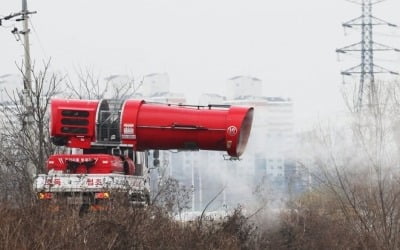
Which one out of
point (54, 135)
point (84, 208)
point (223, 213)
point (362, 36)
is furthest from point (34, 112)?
point (362, 36)

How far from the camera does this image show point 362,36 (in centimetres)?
3891

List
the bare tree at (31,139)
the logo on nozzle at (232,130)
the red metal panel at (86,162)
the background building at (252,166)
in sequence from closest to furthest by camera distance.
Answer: the red metal panel at (86,162)
the logo on nozzle at (232,130)
the bare tree at (31,139)
the background building at (252,166)

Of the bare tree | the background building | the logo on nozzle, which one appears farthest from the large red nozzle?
the background building

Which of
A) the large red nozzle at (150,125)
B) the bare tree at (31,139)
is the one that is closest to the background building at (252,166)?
the bare tree at (31,139)

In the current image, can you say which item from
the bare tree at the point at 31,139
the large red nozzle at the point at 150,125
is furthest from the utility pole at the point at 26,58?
the large red nozzle at the point at 150,125

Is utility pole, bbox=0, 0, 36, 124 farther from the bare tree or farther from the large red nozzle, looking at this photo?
the large red nozzle

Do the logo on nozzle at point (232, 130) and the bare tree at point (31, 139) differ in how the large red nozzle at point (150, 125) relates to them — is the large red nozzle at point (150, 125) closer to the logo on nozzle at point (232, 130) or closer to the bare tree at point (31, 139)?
the logo on nozzle at point (232, 130)

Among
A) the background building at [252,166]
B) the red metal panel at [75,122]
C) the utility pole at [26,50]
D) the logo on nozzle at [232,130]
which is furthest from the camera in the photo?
the background building at [252,166]

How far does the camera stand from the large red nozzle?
16.8 metres

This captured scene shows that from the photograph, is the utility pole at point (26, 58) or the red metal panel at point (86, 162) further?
the utility pole at point (26, 58)

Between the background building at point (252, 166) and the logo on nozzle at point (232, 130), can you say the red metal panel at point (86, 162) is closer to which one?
the logo on nozzle at point (232, 130)

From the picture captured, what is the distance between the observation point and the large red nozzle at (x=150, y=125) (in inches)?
662

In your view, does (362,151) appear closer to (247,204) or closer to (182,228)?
(247,204)

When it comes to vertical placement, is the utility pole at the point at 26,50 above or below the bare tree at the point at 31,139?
above
